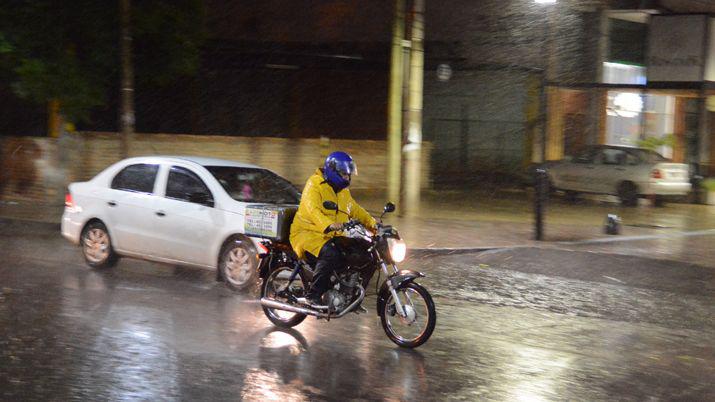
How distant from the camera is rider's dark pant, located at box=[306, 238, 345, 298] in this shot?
7691mm

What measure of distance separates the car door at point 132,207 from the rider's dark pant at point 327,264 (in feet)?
12.7

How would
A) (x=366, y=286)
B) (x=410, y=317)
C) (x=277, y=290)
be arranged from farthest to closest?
(x=277, y=290) → (x=366, y=286) → (x=410, y=317)

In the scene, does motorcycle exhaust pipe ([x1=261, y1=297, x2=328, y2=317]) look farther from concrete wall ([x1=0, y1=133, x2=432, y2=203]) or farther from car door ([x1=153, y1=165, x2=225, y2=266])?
concrete wall ([x1=0, y1=133, x2=432, y2=203])

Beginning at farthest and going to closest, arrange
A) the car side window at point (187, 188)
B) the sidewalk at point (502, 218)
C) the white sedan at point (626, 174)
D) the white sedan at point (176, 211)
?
the white sedan at point (626, 174) → the sidewalk at point (502, 218) → the car side window at point (187, 188) → the white sedan at point (176, 211)

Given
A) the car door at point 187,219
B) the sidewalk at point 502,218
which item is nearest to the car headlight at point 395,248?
the car door at point 187,219

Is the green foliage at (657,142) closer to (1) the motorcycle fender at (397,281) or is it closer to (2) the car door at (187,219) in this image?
(2) the car door at (187,219)

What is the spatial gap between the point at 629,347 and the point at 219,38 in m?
20.8

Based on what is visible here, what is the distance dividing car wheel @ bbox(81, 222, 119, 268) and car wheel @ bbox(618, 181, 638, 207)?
14391 millimetres

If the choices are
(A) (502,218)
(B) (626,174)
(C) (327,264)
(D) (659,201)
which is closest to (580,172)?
(B) (626,174)

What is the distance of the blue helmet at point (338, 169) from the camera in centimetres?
777

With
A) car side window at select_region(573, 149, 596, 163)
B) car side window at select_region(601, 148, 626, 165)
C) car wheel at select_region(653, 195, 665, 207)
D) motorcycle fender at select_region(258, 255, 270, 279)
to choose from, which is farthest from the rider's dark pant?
car side window at select_region(573, 149, 596, 163)

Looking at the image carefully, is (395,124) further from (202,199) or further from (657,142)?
(657,142)

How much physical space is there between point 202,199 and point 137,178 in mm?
1304

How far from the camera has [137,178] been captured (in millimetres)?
11484
